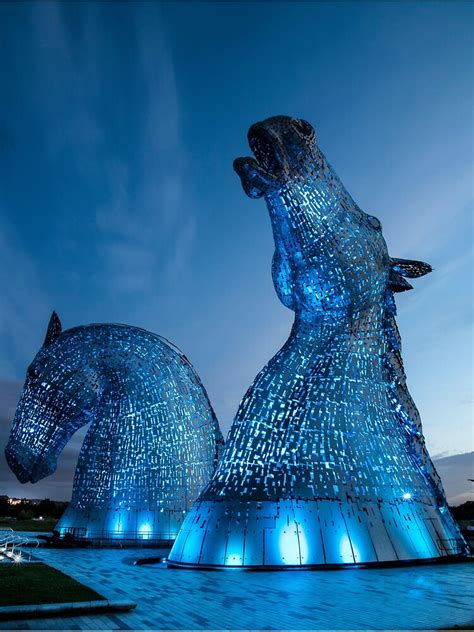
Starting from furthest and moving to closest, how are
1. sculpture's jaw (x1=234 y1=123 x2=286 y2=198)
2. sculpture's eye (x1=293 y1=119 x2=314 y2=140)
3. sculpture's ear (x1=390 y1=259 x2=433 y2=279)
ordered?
1. sculpture's ear (x1=390 y1=259 x2=433 y2=279)
2. sculpture's eye (x1=293 y1=119 x2=314 y2=140)
3. sculpture's jaw (x1=234 y1=123 x2=286 y2=198)

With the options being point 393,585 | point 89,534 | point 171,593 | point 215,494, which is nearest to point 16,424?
point 89,534

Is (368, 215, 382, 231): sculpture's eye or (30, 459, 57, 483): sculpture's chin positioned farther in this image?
(30, 459, 57, 483): sculpture's chin

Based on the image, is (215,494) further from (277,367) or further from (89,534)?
(89,534)

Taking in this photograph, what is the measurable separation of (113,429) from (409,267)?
8.47 m

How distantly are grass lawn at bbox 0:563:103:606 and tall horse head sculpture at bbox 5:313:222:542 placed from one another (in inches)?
216

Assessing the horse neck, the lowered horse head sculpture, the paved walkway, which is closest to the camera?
the paved walkway

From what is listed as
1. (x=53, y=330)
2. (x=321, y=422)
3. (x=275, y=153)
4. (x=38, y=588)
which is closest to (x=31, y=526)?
(x=53, y=330)

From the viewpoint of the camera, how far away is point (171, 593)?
6.55 m

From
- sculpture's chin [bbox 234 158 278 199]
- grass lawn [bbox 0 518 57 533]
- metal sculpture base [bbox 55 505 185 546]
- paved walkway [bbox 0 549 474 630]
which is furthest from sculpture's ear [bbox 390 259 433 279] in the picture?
grass lawn [bbox 0 518 57 533]

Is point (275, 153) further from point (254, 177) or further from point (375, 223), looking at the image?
point (375, 223)

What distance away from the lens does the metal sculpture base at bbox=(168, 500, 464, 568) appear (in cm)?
850

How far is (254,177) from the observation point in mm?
10289

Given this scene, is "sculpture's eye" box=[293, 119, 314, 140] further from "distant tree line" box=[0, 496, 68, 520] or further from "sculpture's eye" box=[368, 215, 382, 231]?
"distant tree line" box=[0, 496, 68, 520]

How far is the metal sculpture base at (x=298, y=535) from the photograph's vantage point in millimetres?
8500
